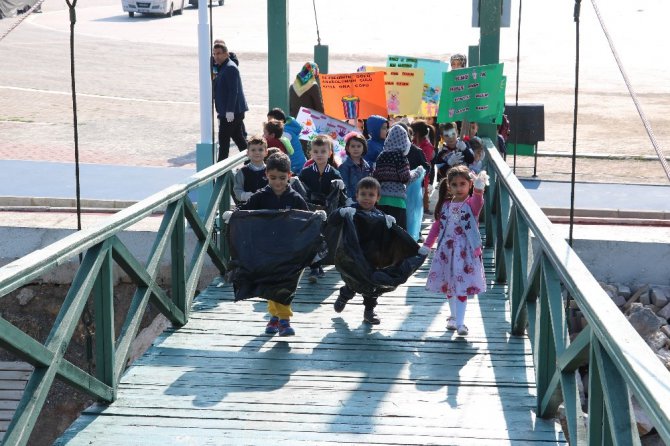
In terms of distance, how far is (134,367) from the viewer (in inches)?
268

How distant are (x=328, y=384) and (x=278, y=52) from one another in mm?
5416

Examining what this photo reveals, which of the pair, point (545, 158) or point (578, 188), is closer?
point (578, 188)

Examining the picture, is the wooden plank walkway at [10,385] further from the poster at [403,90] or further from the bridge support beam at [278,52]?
the poster at [403,90]

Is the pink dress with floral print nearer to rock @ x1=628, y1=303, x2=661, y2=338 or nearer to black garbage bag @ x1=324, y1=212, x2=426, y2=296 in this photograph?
black garbage bag @ x1=324, y1=212, x2=426, y2=296

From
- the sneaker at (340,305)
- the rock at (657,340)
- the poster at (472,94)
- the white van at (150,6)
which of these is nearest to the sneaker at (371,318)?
the sneaker at (340,305)

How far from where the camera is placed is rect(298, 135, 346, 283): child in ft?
28.1

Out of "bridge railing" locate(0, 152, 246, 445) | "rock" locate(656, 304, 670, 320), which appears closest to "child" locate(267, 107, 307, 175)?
Result: "bridge railing" locate(0, 152, 246, 445)

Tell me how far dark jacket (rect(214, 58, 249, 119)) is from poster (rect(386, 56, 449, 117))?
7.01 ft

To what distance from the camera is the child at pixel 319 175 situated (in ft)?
28.1

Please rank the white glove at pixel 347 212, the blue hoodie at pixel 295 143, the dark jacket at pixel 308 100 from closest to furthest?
the white glove at pixel 347 212
the blue hoodie at pixel 295 143
the dark jacket at pixel 308 100

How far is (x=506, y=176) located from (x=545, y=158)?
11.3 meters

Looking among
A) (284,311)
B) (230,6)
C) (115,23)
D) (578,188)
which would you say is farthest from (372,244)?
(230,6)

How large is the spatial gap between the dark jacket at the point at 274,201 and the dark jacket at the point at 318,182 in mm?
1175

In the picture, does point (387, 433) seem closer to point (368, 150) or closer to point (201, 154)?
point (368, 150)
